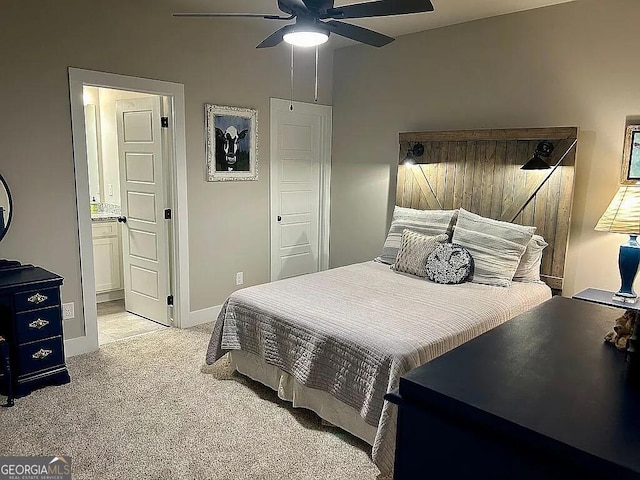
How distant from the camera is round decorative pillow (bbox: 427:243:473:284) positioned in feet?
11.3

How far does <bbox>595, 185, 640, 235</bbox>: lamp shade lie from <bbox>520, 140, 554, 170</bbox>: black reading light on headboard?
57 centimetres

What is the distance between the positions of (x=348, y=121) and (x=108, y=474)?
3951 mm

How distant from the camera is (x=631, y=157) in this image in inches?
129

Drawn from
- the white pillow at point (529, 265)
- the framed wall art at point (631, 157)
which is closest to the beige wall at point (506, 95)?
the framed wall art at point (631, 157)

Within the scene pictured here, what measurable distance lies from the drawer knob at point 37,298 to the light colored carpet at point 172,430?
23.1 inches

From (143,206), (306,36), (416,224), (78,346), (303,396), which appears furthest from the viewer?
(143,206)

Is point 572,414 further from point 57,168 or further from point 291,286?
point 57,168

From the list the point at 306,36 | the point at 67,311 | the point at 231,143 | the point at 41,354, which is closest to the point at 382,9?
the point at 306,36

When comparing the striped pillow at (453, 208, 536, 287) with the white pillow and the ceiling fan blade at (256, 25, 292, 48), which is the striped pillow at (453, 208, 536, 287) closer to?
the white pillow

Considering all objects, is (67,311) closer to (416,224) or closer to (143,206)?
(143,206)

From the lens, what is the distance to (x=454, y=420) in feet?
2.93

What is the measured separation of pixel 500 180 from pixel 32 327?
11.8ft

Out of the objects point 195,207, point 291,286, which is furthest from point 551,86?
point 195,207

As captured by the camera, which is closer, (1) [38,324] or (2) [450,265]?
(1) [38,324]
